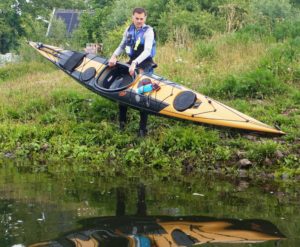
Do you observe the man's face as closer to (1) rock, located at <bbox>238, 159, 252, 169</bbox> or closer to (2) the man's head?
(2) the man's head

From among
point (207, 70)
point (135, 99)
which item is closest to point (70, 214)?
point (135, 99)

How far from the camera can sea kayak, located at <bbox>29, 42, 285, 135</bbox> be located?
24.8 ft

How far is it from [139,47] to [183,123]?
1388 millimetres

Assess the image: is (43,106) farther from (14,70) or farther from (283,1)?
(283,1)

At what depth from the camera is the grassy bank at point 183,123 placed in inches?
289

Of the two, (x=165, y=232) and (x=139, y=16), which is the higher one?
(x=139, y=16)

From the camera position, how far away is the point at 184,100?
26.1ft

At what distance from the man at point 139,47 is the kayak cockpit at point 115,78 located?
1.31 ft

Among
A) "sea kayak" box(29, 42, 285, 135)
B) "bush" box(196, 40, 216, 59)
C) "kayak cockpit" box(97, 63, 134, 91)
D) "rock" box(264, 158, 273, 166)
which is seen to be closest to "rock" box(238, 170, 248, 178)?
"rock" box(264, 158, 273, 166)

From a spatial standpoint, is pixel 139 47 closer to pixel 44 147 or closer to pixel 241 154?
pixel 44 147

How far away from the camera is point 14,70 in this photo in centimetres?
1742

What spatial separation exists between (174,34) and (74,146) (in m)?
5.72

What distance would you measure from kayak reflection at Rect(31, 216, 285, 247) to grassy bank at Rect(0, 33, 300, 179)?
192 centimetres

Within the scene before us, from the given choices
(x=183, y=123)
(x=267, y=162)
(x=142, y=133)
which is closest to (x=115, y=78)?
(x=142, y=133)
